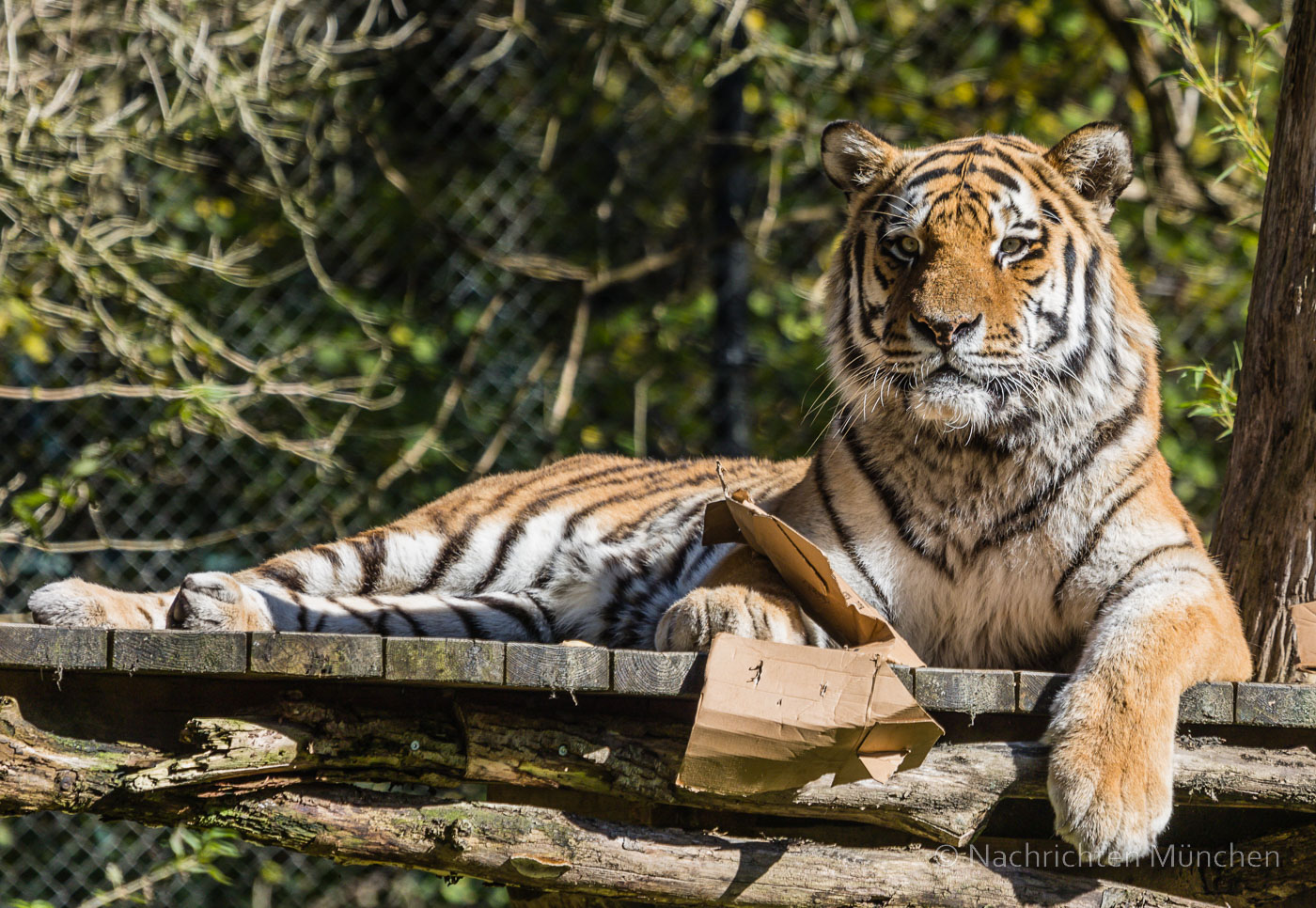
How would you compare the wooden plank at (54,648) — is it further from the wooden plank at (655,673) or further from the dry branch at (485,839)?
the wooden plank at (655,673)

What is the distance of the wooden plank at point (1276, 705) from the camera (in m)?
1.76

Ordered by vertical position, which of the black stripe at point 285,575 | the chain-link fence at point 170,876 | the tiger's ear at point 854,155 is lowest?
the chain-link fence at point 170,876

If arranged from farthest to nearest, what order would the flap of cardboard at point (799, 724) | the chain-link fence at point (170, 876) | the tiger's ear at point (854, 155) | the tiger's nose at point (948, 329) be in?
the chain-link fence at point (170, 876) → the tiger's ear at point (854, 155) → the tiger's nose at point (948, 329) → the flap of cardboard at point (799, 724)

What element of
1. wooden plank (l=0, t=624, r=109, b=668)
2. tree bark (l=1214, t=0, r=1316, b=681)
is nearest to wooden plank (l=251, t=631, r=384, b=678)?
wooden plank (l=0, t=624, r=109, b=668)

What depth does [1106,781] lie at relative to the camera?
1.63m

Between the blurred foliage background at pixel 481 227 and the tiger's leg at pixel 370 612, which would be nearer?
the tiger's leg at pixel 370 612

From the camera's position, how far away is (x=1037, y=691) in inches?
69.3

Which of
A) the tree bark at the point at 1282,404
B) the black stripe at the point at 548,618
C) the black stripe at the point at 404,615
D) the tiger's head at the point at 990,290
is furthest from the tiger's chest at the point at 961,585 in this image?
the black stripe at the point at 404,615

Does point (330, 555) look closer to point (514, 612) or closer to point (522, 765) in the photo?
point (514, 612)

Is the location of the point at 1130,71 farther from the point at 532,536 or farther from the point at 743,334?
the point at 532,536

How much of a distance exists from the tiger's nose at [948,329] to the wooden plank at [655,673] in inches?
25.8

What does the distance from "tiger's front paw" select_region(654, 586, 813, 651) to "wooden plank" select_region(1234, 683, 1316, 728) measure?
0.61 meters

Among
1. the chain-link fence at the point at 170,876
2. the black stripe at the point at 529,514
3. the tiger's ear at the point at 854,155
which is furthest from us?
the chain-link fence at the point at 170,876

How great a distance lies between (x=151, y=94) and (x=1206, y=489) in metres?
4.07
